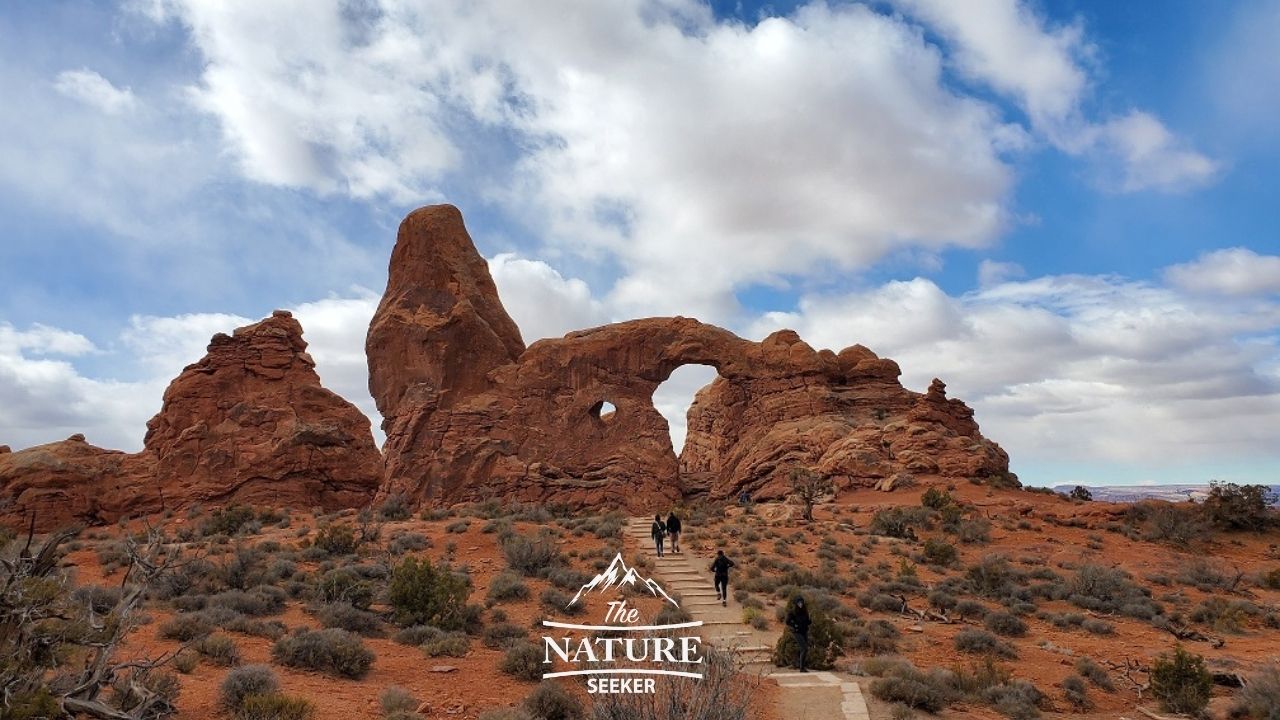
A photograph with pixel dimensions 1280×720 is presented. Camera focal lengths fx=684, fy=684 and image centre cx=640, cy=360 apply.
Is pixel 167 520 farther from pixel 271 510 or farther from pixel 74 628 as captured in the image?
pixel 74 628

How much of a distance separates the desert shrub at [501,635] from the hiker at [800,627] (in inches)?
170

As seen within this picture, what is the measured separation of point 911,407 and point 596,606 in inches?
1049

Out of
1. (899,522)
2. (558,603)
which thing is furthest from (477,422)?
(558,603)

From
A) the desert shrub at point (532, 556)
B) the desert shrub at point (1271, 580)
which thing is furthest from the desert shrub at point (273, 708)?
the desert shrub at point (1271, 580)

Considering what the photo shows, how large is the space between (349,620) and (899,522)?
18531 millimetres

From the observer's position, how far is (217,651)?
9.11m

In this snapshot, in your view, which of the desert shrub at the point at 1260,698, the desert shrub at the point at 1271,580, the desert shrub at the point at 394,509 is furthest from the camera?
the desert shrub at the point at 394,509

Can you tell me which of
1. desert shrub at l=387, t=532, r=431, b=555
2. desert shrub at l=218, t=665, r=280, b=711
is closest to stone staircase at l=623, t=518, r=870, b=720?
desert shrub at l=218, t=665, r=280, b=711

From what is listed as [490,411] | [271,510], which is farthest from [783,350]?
[271,510]

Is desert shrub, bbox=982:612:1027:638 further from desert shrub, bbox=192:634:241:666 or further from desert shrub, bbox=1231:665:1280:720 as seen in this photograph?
desert shrub, bbox=192:634:241:666

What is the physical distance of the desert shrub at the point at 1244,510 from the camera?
81.8 feet

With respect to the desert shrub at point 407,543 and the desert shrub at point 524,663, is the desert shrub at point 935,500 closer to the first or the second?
the desert shrub at point 407,543

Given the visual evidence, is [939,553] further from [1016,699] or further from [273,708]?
[273,708]

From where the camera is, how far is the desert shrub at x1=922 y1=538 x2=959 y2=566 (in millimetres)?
19812
